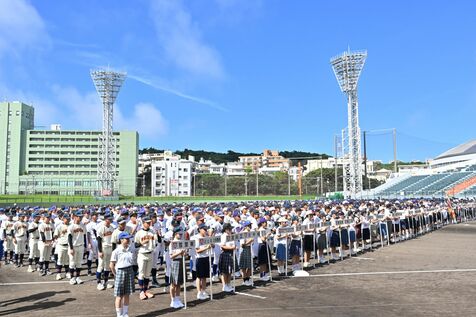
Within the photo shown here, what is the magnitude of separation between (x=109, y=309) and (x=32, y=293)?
124 inches

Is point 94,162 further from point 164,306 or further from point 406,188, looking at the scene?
point 164,306

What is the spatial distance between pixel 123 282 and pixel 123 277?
99 mm

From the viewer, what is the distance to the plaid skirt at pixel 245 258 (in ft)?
38.4

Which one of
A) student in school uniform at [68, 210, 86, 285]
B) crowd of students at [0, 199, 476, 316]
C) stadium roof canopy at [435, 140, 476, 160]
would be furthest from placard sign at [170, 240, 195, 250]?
stadium roof canopy at [435, 140, 476, 160]

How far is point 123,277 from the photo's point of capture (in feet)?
27.8

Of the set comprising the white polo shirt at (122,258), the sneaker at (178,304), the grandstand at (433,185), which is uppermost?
the grandstand at (433,185)

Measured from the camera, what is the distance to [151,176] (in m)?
124

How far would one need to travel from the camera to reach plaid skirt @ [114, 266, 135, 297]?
841 cm

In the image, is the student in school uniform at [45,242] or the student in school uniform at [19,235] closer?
the student in school uniform at [45,242]

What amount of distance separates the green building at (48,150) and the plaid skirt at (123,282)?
358ft

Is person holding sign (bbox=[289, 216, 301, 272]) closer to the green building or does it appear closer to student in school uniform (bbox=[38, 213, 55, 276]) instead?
student in school uniform (bbox=[38, 213, 55, 276])

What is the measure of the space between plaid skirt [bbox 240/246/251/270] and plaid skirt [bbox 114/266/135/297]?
3.87m

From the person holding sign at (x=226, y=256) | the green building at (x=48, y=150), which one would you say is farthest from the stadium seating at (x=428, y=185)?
the green building at (x=48, y=150)

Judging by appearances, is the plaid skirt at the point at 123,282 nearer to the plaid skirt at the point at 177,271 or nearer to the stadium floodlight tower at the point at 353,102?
the plaid skirt at the point at 177,271
